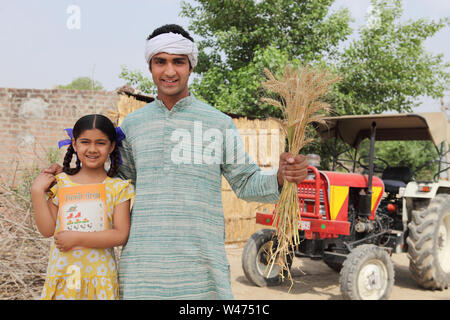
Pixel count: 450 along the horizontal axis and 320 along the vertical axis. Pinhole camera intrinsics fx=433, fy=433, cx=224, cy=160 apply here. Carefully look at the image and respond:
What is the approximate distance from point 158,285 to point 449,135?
529cm

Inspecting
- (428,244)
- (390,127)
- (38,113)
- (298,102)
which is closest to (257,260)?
(428,244)

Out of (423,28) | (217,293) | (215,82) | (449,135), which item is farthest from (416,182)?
(423,28)

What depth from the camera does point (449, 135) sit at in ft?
19.5

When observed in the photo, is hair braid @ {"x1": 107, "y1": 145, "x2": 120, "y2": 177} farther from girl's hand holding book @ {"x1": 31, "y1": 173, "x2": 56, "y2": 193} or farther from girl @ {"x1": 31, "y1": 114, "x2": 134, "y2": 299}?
girl's hand holding book @ {"x1": 31, "y1": 173, "x2": 56, "y2": 193}

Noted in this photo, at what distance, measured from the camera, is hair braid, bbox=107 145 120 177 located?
2.16m

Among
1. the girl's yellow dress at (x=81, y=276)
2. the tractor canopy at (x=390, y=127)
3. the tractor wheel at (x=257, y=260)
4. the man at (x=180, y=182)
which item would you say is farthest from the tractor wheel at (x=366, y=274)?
the girl's yellow dress at (x=81, y=276)

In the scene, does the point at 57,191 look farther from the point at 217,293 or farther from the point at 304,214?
the point at 304,214

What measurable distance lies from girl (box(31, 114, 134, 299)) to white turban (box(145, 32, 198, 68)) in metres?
0.43

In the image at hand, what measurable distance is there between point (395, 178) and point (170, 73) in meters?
5.77

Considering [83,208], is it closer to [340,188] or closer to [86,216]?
[86,216]

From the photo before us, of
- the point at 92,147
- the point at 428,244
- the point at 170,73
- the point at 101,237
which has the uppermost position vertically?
the point at 170,73

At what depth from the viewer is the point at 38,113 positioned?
7820 millimetres

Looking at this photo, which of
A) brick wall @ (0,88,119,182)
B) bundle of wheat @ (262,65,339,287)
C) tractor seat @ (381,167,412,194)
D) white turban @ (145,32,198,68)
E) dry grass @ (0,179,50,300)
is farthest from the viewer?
brick wall @ (0,88,119,182)

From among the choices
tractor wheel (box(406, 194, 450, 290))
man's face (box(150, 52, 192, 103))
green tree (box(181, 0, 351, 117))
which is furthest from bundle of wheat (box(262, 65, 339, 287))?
green tree (box(181, 0, 351, 117))
